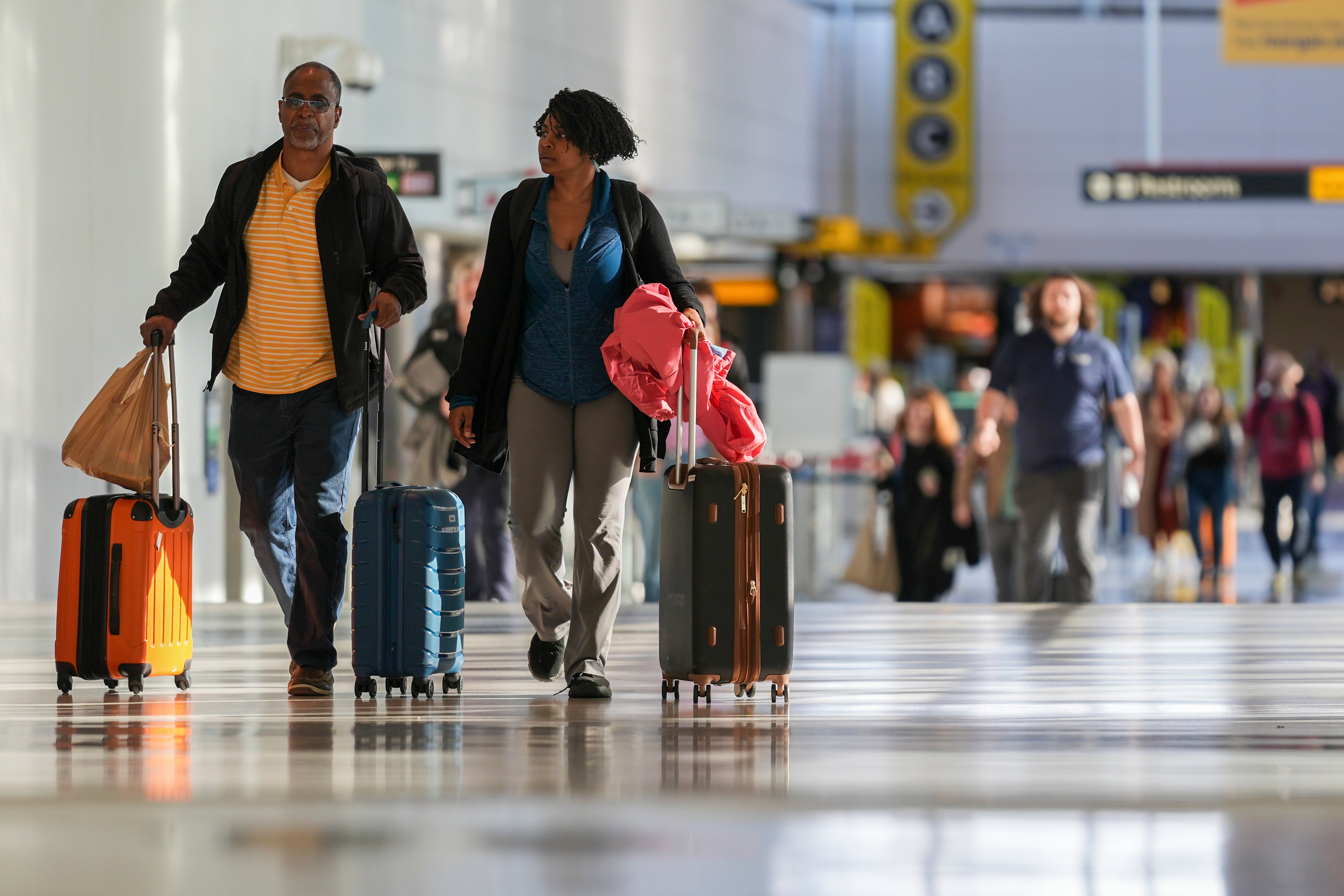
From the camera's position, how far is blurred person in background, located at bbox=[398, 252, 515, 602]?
826 centimetres

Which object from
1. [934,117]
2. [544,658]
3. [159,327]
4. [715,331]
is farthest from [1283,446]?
[934,117]

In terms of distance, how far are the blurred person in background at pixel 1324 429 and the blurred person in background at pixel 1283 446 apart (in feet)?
0.99

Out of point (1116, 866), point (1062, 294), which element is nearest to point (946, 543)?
point (1062, 294)

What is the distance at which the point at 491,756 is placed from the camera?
393 centimetres

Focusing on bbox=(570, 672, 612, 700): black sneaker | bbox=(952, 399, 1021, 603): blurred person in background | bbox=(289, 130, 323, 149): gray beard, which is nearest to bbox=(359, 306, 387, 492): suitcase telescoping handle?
bbox=(289, 130, 323, 149): gray beard

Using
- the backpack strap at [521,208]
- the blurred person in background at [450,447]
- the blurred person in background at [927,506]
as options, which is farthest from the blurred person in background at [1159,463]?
the backpack strap at [521,208]

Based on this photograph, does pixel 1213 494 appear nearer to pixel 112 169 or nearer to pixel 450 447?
pixel 450 447

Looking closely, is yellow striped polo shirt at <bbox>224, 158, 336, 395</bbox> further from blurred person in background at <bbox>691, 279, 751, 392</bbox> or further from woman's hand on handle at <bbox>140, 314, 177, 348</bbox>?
blurred person in background at <bbox>691, 279, 751, 392</bbox>

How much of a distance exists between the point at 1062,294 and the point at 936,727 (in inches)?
170

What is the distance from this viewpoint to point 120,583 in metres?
5.07

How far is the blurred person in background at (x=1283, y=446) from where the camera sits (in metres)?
14.7

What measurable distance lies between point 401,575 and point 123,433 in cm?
95

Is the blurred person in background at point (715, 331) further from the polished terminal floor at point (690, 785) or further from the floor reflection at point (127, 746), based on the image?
the floor reflection at point (127, 746)

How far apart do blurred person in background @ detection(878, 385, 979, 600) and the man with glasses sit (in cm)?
698
